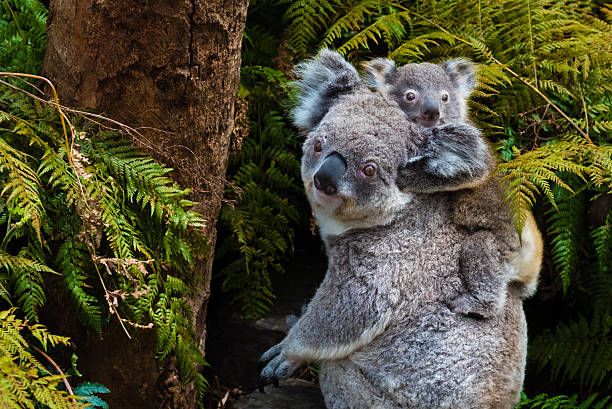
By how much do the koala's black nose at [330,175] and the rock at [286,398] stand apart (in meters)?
1.46

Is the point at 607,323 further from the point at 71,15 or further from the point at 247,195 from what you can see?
the point at 71,15

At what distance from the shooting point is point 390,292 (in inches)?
114

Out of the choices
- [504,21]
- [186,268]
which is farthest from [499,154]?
[186,268]

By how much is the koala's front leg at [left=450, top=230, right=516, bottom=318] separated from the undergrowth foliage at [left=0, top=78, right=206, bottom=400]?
1.33 metres

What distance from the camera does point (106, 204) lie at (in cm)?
251

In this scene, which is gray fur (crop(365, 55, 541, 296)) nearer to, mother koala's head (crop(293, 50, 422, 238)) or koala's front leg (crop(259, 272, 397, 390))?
mother koala's head (crop(293, 50, 422, 238))

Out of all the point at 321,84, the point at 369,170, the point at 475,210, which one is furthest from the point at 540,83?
the point at 369,170

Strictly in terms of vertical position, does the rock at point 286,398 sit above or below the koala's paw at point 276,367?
below

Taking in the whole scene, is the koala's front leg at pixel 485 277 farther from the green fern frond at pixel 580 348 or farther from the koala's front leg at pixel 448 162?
the green fern frond at pixel 580 348

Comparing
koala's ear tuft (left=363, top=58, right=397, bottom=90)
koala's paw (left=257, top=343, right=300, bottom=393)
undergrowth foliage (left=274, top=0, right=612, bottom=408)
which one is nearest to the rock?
koala's paw (left=257, top=343, right=300, bottom=393)

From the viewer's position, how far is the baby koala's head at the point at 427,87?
3281mm

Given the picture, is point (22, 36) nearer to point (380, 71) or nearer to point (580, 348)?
point (380, 71)

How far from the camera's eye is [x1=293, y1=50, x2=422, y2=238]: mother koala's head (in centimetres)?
280

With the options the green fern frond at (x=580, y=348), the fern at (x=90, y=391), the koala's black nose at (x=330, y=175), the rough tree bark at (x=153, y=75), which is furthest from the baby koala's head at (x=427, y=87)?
the fern at (x=90, y=391)
